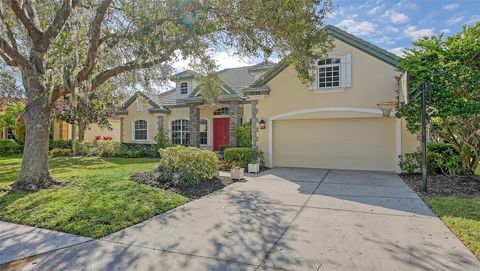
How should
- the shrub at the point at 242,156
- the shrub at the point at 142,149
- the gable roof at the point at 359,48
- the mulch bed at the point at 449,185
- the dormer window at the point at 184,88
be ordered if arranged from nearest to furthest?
the mulch bed at the point at 449,185 → the gable roof at the point at 359,48 → the shrub at the point at 242,156 → the shrub at the point at 142,149 → the dormer window at the point at 184,88

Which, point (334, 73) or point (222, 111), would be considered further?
point (222, 111)

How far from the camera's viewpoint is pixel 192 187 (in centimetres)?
879

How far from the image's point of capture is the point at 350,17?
10.6 m

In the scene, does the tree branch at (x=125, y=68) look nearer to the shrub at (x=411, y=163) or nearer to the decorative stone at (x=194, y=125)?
the shrub at (x=411, y=163)

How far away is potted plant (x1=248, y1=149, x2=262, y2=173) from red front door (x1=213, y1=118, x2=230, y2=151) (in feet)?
21.1

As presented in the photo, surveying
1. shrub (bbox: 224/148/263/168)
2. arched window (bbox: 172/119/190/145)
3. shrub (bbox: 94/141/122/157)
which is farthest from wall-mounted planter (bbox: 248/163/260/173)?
shrub (bbox: 94/141/122/157)

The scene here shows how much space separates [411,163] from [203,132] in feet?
42.2

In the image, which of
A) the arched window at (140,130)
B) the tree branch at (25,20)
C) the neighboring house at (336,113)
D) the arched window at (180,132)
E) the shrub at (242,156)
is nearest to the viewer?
the tree branch at (25,20)

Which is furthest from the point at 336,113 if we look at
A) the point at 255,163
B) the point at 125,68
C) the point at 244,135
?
the point at 125,68

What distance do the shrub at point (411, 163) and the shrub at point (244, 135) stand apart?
7.58m

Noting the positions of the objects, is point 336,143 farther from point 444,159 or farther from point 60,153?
point 60,153

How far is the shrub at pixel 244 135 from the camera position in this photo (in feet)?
54.6

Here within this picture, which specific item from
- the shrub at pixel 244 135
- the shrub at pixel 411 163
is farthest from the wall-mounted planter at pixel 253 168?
the shrub at pixel 411 163

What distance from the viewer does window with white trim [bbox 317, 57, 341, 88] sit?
12.9 meters
